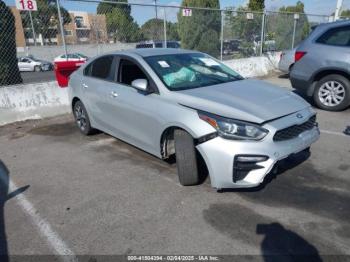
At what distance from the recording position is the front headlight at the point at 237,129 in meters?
3.06

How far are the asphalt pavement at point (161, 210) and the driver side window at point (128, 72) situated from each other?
1.19 metres

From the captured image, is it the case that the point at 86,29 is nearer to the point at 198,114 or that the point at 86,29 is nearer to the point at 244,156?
the point at 198,114

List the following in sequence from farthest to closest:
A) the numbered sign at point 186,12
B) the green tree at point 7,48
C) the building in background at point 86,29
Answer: the numbered sign at point 186,12, the building in background at point 86,29, the green tree at point 7,48

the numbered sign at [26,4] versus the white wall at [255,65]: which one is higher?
the numbered sign at [26,4]

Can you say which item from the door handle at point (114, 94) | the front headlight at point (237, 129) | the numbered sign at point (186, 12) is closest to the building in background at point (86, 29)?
the numbered sign at point (186, 12)

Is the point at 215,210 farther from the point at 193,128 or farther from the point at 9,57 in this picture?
the point at 9,57

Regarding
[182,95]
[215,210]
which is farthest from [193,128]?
[215,210]

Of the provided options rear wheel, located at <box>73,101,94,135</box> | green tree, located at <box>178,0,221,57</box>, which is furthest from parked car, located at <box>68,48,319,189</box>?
green tree, located at <box>178,0,221,57</box>

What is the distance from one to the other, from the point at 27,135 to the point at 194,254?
4.88m

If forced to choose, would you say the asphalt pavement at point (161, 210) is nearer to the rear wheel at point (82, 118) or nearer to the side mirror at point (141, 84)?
the rear wheel at point (82, 118)

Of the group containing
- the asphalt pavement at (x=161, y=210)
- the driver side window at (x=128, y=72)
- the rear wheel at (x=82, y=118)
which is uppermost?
the driver side window at (x=128, y=72)

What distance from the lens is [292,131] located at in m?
3.30

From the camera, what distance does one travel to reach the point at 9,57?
24.7ft

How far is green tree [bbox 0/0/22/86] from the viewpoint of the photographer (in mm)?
7156
